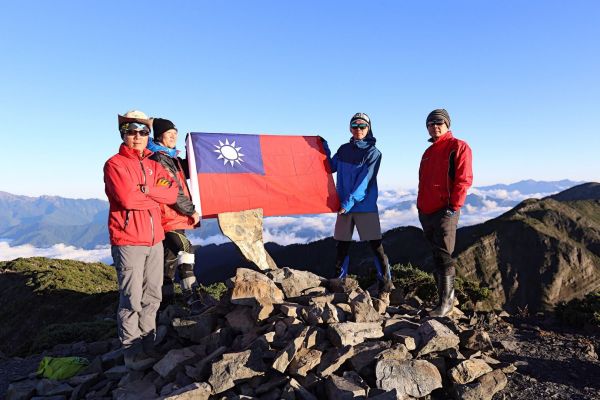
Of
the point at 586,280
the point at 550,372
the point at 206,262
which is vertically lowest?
the point at 206,262

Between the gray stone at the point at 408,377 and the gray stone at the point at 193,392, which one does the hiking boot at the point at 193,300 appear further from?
the gray stone at the point at 408,377

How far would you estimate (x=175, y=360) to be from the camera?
5.67 metres

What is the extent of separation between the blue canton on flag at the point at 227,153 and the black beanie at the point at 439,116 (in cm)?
385

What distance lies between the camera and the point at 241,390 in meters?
5.04

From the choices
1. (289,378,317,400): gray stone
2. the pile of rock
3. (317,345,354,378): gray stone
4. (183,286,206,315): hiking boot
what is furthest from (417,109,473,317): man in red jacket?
(183,286,206,315): hiking boot

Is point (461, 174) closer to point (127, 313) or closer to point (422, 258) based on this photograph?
point (127, 313)

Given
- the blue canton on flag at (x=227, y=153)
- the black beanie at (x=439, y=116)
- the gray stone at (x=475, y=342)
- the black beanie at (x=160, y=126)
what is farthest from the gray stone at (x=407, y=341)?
the black beanie at (x=160, y=126)

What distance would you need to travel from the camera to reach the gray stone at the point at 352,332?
5.37 meters

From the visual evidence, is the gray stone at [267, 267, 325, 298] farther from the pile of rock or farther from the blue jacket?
the blue jacket

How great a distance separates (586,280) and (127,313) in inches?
2201

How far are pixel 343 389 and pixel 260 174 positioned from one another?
17.6 ft

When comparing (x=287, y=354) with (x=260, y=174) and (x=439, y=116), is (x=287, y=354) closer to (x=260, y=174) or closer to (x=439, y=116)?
(x=439, y=116)

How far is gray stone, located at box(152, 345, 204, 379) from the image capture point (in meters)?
5.58

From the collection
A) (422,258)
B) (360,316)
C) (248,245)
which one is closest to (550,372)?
(360,316)
